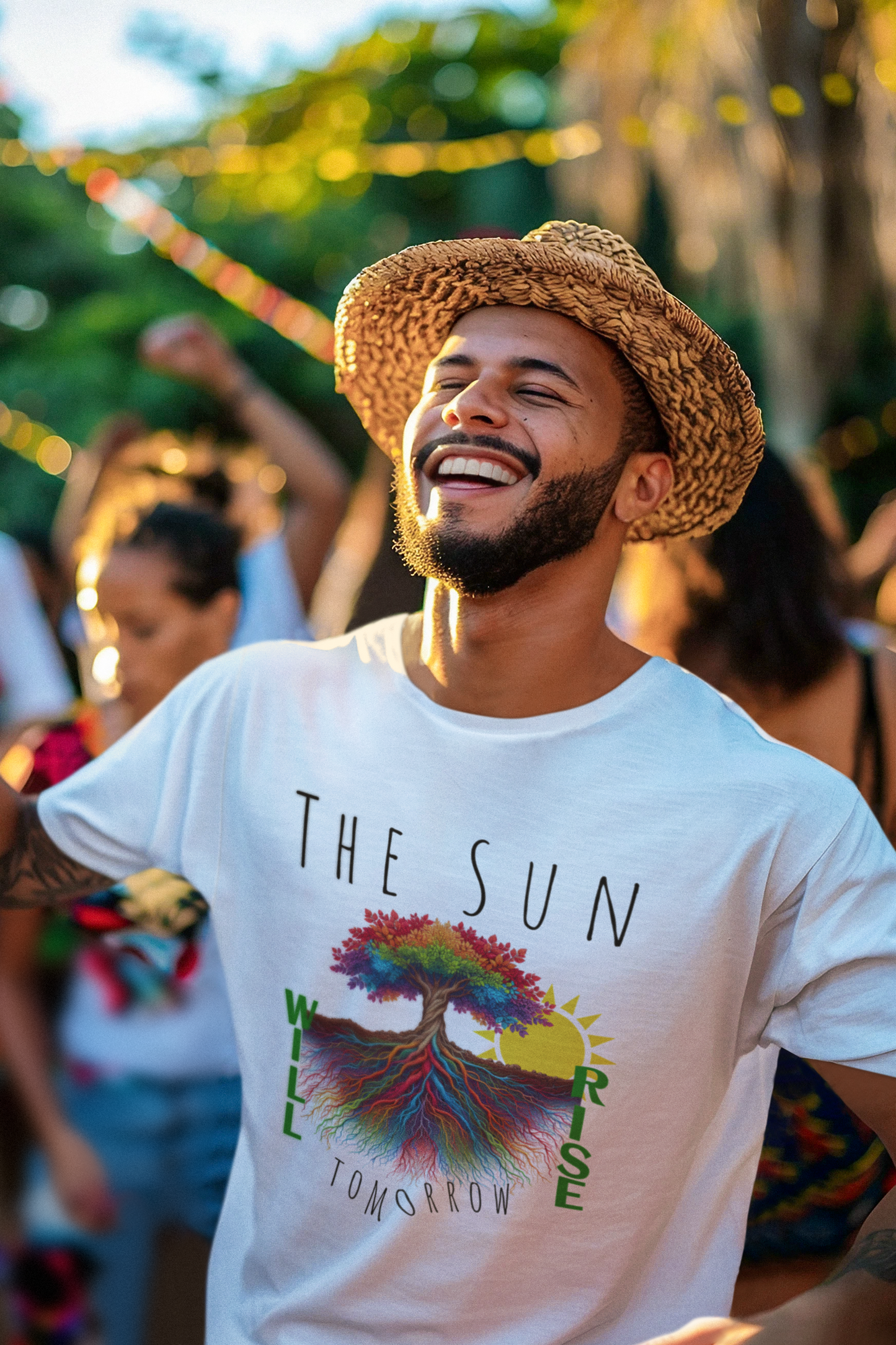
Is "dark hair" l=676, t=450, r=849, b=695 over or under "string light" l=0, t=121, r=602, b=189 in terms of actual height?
under

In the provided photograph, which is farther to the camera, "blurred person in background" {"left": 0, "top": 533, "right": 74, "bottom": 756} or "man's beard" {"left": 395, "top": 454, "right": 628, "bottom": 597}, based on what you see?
"blurred person in background" {"left": 0, "top": 533, "right": 74, "bottom": 756}

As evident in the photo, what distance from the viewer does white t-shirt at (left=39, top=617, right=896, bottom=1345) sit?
1597 millimetres

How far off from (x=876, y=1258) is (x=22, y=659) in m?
2.90

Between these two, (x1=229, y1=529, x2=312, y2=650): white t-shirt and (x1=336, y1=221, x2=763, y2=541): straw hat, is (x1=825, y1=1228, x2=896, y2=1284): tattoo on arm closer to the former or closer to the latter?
(x1=336, y1=221, x2=763, y2=541): straw hat

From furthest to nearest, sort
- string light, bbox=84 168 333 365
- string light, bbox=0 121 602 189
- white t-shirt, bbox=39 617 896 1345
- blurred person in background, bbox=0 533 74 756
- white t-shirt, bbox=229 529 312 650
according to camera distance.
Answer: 1. string light, bbox=0 121 602 189
2. string light, bbox=84 168 333 365
3. blurred person in background, bbox=0 533 74 756
4. white t-shirt, bbox=229 529 312 650
5. white t-shirt, bbox=39 617 896 1345

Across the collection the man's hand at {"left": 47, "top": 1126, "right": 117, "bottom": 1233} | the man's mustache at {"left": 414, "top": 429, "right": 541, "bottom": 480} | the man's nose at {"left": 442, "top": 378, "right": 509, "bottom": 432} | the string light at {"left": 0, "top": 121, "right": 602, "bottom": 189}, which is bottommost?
the man's hand at {"left": 47, "top": 1126, "right": 117, "bottom": 1233}

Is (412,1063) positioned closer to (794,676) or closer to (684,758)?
(684,758)

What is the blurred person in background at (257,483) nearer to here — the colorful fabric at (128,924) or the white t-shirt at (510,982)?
the colorful fabric at (128,924)

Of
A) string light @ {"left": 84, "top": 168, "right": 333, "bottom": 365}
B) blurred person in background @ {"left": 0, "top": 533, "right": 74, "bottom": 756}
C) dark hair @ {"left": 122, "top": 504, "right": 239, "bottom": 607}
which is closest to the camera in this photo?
dark hair @ {"left": 122, "top": 504, "right": 239, "bottom": 607}

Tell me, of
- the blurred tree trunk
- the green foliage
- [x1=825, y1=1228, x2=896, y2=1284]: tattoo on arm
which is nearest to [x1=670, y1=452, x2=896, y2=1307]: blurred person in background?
[x1=825, y1=1228, x2=896, y2=1284]: tattoo on arm

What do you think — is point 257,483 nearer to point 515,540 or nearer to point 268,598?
point 268,598

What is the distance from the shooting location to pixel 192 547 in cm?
295

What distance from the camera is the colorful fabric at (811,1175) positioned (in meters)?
2.26

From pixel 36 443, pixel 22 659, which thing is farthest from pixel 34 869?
pixel 36 443
